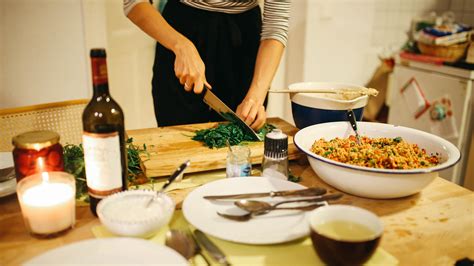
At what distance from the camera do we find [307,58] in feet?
9.59

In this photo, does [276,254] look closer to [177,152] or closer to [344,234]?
[344,234]

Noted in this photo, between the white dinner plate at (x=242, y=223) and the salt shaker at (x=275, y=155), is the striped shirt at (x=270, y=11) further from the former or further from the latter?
the white dinner plate at (x=242, y=223)

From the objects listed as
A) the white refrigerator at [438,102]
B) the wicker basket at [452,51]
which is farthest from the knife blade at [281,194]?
the wicker basket at [452,51]

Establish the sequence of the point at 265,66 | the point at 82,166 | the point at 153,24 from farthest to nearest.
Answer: the point at 265,66 < the point at 153,24 < the point at 82,166

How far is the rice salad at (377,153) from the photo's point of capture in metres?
1.01

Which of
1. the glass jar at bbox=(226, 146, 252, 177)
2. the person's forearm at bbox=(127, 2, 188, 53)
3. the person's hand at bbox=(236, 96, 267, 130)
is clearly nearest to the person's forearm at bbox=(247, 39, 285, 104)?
the person's hand at bbox=(236, 96, 267, 130)

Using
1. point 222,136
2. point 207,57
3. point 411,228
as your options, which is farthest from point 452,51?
point 411,228

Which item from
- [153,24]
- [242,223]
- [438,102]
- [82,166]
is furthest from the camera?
[438,102]

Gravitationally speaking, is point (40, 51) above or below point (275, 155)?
above

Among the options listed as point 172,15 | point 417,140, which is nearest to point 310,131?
point 417,140

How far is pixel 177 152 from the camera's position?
46.4 inches

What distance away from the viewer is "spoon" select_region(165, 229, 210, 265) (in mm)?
776

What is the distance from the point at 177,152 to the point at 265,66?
21.9 inches

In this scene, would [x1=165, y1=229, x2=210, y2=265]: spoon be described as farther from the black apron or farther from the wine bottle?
the black apron
